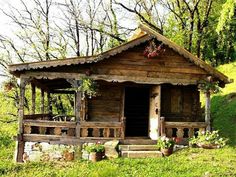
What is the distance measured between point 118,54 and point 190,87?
4.41m

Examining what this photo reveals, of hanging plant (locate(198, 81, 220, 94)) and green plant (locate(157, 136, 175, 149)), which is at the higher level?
hanging plant (locate(198, 81, 220, 94))

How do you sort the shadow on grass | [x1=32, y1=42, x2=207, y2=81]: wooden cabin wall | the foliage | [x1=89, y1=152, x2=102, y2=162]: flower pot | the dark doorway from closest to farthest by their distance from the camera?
the foliage → [x1=89, y1=152, x2=102, y2=162]: flower pot → [x1=32, y1=42, x2=207, y2=81]: wooden cabin wall → the shadow on grass → the dark doorway

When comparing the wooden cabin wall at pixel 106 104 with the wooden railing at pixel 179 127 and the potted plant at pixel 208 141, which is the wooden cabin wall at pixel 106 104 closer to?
the wooden railing at pixel 179 127

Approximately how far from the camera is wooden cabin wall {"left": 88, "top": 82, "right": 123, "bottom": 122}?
55.7 ft

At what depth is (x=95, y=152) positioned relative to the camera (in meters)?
13.8

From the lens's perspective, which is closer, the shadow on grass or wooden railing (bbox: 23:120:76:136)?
wooden railing (bbox: 23:120:76:136)

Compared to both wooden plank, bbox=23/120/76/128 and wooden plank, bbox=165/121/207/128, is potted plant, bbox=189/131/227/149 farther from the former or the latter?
wooden plank, bbox=23/120/76/128

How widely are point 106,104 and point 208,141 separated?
495 cm

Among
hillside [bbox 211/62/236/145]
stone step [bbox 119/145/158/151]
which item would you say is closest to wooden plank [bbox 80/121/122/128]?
stone step [bbox 119/145/158/151]

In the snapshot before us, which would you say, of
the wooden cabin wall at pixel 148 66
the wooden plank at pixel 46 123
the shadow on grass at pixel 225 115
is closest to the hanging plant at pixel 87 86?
the wooden cabin wall at pixel 148 66

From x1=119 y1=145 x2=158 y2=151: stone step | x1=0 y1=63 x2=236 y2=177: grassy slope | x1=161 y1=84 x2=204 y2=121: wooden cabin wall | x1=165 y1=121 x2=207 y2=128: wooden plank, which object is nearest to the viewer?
x1=0 y1=63 x2=236 y2=177: grassy slope

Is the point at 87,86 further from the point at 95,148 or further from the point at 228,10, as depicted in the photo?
the point at 228,10

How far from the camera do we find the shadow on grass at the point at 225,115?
59.0 feet

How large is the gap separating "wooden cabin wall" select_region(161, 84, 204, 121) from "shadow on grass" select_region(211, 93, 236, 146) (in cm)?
182
